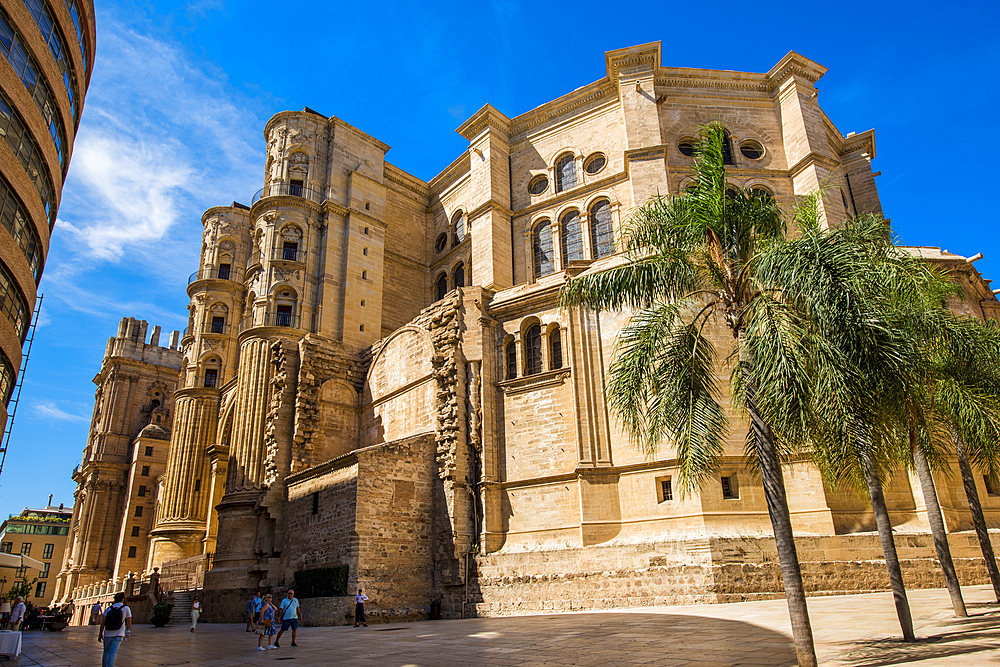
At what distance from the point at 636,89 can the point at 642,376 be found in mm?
21317

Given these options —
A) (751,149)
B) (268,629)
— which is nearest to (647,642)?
(268,629)

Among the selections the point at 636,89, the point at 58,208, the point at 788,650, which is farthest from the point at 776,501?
the point at 636,89

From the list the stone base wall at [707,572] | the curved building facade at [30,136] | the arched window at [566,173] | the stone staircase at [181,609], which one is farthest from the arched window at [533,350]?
the stone staircase at [181,609]

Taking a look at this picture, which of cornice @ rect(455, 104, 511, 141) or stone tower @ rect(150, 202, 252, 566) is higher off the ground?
cornice @ rect(455, 104, 511, 141)

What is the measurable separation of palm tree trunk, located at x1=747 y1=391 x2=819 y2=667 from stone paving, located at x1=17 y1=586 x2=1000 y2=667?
56 cm

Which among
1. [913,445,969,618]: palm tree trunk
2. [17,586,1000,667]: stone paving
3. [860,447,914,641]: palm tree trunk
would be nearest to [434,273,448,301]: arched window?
[17,586,1000,667]: stone paving

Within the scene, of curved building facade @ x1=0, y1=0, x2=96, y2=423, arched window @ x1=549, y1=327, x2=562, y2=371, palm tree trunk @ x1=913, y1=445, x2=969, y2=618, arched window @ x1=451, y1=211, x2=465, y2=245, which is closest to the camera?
palm tree trunk @ x1=913, y1=445, x2=969, y2=618

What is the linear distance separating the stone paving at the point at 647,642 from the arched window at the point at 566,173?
64.5 feet

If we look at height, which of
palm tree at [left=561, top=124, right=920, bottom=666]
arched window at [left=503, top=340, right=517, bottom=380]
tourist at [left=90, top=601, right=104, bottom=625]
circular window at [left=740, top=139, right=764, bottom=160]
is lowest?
tourist at [left=90, top=601, right=104, bottom=625]

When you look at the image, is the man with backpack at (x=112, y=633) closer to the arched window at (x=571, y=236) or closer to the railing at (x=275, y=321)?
the railing at (x=275, y=321)

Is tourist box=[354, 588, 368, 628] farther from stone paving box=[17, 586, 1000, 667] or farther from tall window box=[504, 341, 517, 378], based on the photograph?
tall window box=[504, 341, 517, 378]

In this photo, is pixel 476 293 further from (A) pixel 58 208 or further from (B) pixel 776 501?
(B) pixel 776 501

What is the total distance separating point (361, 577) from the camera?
19.2m

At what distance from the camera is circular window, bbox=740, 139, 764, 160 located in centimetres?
2855
